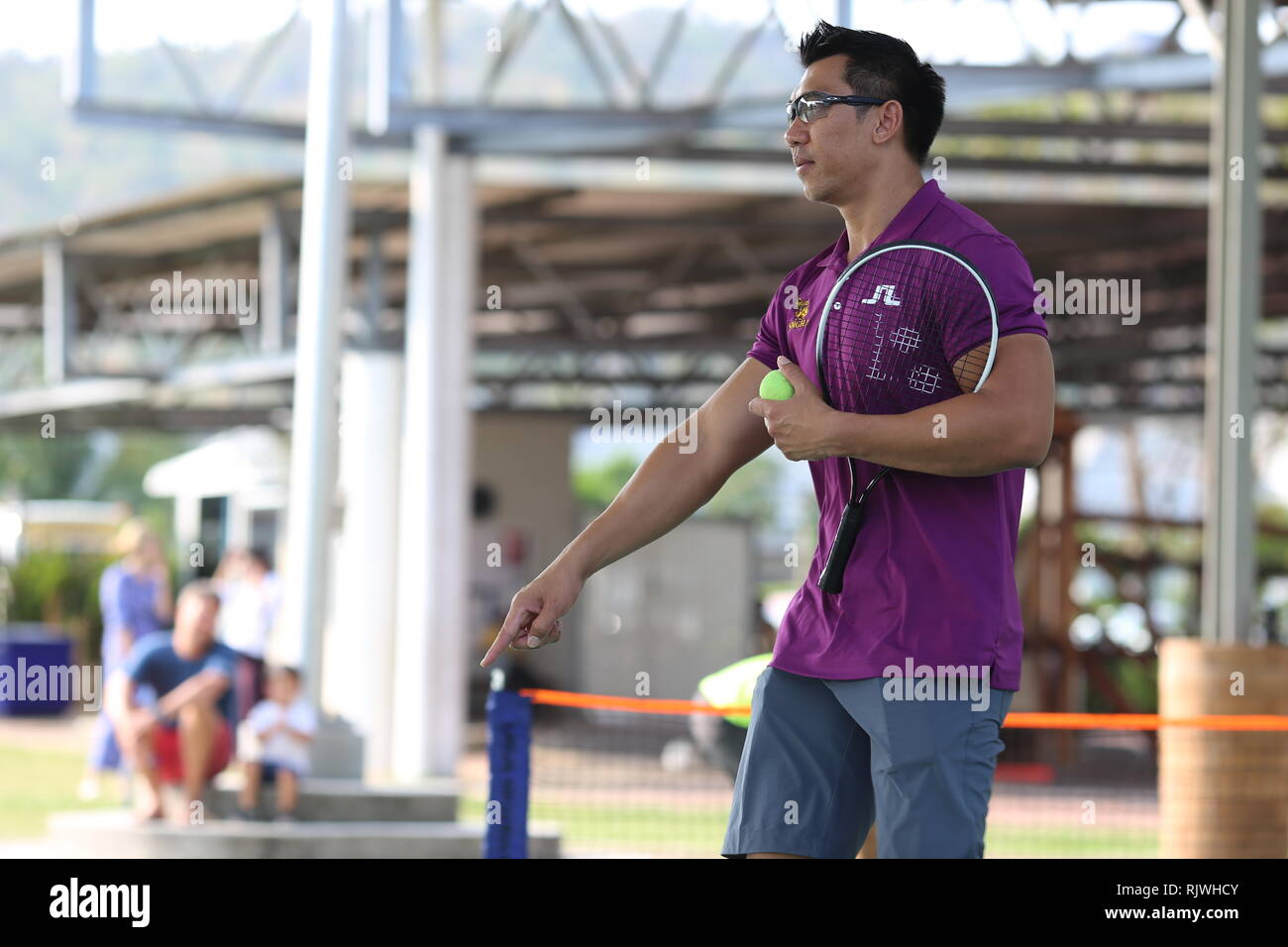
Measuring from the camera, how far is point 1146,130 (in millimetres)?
15484

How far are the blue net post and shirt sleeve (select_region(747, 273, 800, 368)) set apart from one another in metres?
2.76

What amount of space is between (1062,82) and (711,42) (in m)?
2.84

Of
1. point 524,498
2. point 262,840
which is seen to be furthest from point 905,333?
point 524,498

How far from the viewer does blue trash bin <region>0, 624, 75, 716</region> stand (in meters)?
26.6

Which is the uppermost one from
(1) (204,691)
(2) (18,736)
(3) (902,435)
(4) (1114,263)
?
(4) (1114,263)

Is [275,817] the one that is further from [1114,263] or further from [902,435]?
[1114,263]

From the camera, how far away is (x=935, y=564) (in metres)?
3.30

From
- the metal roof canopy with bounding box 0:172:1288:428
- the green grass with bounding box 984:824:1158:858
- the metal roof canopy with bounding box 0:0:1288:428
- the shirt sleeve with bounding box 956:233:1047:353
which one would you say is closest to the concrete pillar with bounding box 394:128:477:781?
the metal roof canopy with bounding box 0:0:1288:428

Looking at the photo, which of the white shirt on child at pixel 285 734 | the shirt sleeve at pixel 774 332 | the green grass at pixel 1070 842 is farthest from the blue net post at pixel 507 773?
the green grass at pixel 1070 842

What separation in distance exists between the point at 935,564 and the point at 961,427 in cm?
28

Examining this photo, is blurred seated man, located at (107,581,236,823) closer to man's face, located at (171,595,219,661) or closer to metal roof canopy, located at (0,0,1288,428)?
man's face, located at (171,595,219,661)

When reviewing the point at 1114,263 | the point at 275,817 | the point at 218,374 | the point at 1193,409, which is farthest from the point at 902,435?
the point at 1193,409

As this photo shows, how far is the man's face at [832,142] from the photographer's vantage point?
3523mm
